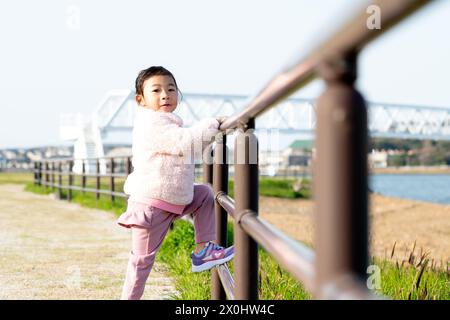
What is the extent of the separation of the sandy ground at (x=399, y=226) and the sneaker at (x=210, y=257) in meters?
3.59

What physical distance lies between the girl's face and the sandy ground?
146 inches

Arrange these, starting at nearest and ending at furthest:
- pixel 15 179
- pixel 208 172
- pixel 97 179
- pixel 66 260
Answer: pixel 208 172 → pixel 66 260 → pixel 97 179 → pixel 15 179

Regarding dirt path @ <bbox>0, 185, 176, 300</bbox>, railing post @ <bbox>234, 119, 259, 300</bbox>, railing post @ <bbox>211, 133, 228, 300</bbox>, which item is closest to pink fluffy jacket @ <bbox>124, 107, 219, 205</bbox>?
railing post @ <bbox>211, 133, 228, 300</bbox>

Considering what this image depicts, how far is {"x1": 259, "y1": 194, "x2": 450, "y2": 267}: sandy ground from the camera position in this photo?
963cm

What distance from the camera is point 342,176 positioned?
37.3 inches

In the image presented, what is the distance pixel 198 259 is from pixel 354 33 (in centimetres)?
231

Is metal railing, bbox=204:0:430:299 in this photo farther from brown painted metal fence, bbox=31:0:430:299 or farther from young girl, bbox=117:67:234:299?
young girl, bbox=117:67:234:299

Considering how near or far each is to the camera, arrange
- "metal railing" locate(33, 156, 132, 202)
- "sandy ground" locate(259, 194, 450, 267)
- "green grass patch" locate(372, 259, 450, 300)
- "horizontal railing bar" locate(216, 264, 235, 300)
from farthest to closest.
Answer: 1. "metal railing" locate(33, 156, 132, 202)
2. "sandy ground" locate(259, 194, 450, 267)
3. "green grass patch" locate(372, 259, 450, 300)
4. "horizontal railing bar" locate(216, 264, 235, 300)

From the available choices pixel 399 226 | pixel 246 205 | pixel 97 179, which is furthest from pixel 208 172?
pixel 399 226

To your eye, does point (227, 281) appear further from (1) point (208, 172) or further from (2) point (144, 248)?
(1) point (208, 172)

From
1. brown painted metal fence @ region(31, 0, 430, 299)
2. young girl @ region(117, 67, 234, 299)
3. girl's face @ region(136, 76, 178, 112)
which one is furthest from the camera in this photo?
girl's face @ region(136, 76, 178, 112)

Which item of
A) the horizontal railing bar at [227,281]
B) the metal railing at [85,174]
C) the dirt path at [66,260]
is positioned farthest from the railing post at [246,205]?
the metal railing at [85,174]

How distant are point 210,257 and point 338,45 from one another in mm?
2224

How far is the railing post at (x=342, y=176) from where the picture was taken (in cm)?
94
